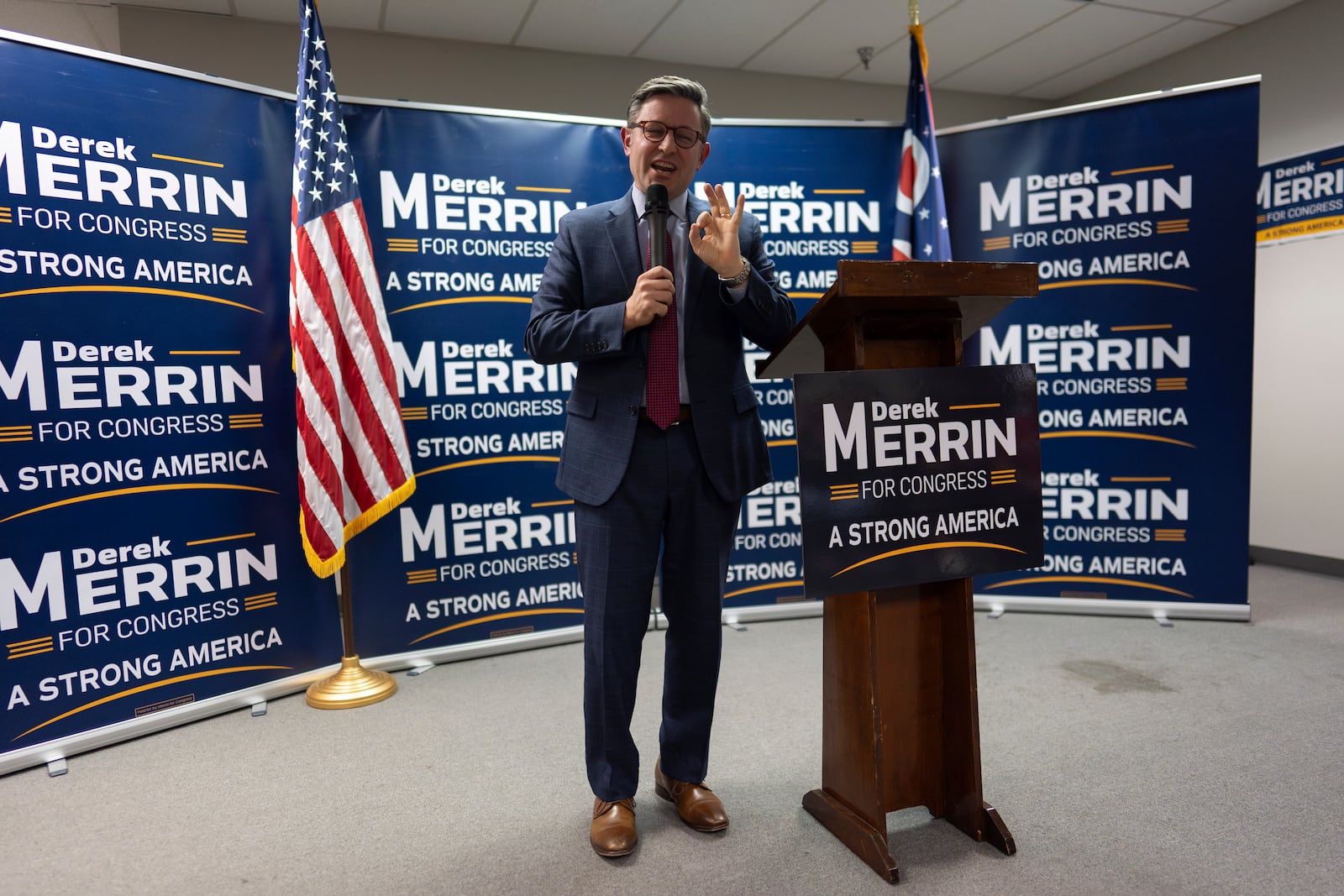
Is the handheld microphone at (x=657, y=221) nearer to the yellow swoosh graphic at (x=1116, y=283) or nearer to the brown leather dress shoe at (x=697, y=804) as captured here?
the brown leather dress shoe at (x=697, y=804)

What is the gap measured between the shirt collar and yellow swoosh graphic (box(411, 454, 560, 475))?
1.43m

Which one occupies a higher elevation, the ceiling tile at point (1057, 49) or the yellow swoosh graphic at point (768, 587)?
the ceiling tile at point (1057, 49)

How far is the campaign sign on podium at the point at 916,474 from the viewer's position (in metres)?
1.55

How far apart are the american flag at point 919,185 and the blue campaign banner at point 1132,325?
0.76 feet

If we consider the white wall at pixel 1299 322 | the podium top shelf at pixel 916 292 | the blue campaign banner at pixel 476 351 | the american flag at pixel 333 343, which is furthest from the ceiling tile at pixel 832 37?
the podium top shelf at pixel 916 292

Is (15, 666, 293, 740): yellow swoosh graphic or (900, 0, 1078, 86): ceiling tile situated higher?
(900, 0, 1078, 86): ceiling tile

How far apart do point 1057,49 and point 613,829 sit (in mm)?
5275

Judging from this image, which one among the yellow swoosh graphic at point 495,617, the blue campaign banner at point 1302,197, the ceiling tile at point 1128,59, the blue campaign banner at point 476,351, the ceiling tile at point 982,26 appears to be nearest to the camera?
the blue campaign banner at point 476,351

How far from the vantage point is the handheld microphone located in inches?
63.9

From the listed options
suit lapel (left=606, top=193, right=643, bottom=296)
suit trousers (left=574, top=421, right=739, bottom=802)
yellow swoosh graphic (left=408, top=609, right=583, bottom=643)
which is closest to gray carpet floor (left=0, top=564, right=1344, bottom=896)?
yellow swoosh graphic (left=408, top=609, right=583, bottom=643)

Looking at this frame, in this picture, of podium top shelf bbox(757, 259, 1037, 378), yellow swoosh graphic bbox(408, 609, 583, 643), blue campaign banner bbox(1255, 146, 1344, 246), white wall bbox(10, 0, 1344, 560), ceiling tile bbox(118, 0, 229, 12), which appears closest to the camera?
podium top shelf bbox(757, 259, 1037, 378)

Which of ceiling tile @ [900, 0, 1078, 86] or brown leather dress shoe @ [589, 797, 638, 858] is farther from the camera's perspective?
ceiling tile @ [900, 0, 1078, 86]

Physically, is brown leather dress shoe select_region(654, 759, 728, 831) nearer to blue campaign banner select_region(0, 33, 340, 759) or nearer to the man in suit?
the man in suit

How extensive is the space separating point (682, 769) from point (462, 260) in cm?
204
